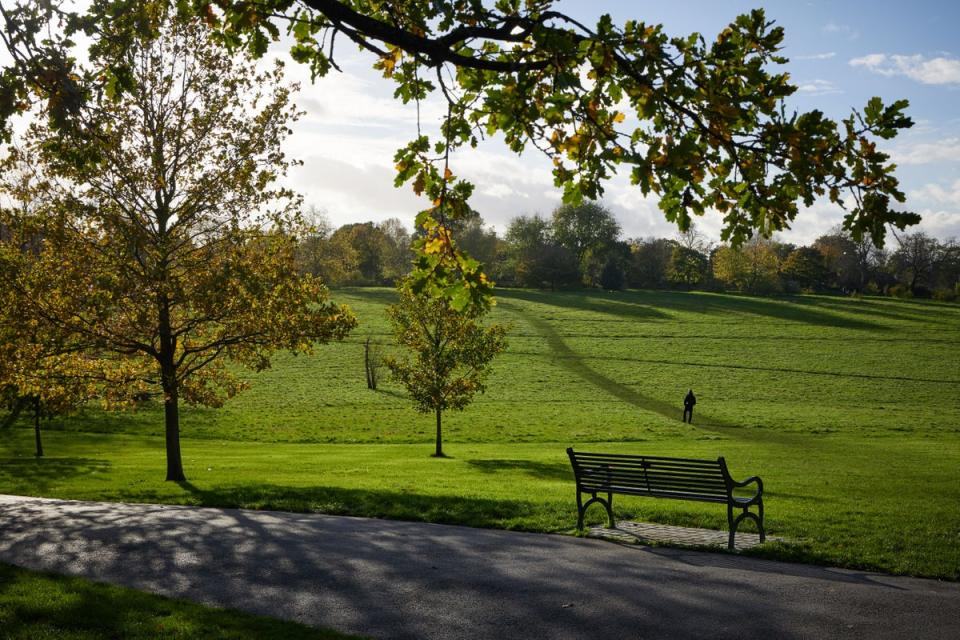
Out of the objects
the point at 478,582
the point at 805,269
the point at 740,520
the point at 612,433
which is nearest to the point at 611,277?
the point at 805,269

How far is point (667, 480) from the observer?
37.4ft

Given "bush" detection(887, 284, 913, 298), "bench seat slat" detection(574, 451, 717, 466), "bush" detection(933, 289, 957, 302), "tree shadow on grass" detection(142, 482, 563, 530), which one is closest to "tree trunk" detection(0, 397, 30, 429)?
"tree shadow on grass" detection(142, 482, 563, 530)

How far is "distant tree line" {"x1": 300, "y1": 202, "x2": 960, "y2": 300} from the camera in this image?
102625 millimetres

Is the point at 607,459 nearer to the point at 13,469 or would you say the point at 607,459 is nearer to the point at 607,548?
the point at 607,548

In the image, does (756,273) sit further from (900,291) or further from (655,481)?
(655,481)

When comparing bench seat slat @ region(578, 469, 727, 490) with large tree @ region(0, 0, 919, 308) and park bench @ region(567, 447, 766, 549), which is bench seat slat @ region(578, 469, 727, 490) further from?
large tree @ region(0, 0, 919, 308)

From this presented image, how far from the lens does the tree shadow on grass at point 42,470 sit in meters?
19.4

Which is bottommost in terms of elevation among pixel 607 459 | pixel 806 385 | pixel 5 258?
pixel 806 385

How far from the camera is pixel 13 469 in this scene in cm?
2216

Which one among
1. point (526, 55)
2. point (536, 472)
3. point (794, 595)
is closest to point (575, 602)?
point (794, 595)

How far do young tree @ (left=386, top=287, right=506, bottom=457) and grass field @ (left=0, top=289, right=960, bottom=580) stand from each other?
2.33 m

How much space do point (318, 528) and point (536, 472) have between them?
1195cm

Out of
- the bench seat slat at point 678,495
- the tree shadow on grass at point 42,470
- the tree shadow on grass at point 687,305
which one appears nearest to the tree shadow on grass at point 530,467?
the bench seat slat at point 678,495

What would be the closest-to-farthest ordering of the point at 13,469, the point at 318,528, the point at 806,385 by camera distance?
the point at 318,528, the point at 13,469, the point at 806,385
